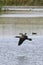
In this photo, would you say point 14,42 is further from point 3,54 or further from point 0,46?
point 3,54

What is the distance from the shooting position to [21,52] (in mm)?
12078

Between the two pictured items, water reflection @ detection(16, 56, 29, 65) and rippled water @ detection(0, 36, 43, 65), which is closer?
water reflection @ detection(16, 56, 29, 65)

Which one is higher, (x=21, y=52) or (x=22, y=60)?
(x=22, y=60)

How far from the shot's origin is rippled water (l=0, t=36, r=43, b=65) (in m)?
10.7

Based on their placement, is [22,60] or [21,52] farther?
[21,52]

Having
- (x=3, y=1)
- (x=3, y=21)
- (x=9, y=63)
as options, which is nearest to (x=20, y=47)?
(x=9, y=63)

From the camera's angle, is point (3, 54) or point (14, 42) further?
point (14, 42)

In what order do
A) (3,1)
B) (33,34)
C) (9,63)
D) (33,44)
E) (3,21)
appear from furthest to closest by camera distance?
(3,1) < (3,21) < (33,34) < (33,44) < (9,63)

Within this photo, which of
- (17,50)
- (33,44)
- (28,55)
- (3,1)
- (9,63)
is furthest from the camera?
(3,1)

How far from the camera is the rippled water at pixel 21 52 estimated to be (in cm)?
1066

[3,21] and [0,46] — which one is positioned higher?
[0,46]

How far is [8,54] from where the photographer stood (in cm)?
1172

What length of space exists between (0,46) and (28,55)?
75.2 inches

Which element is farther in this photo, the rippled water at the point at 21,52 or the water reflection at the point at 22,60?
the rippled water at the point at 21,52
